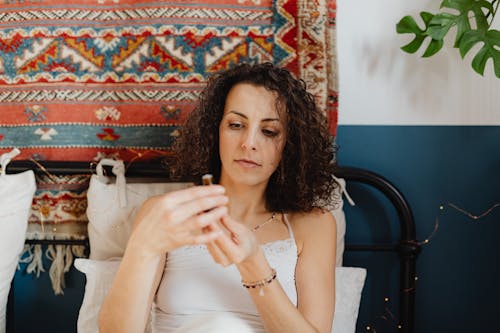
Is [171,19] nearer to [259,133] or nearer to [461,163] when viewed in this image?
[259,133]

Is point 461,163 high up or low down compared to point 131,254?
up

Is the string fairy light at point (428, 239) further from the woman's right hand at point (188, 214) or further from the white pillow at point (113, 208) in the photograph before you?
the woman's right hand at point (188, 214)

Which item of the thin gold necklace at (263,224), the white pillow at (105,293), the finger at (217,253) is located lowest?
the white pillow at (105,293)

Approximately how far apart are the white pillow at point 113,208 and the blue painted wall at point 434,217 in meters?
0.61

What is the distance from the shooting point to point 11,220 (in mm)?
1718

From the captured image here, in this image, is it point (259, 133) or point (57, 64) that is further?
point (57, 64)

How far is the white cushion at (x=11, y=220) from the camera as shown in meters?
1.71

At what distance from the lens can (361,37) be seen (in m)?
1.81

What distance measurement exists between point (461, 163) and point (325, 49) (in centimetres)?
57

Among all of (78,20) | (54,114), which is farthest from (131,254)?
(78,20)

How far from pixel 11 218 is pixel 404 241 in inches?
46.8

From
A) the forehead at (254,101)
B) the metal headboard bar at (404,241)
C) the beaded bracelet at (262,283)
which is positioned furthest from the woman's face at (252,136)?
the metal headboard bar at (404,241)

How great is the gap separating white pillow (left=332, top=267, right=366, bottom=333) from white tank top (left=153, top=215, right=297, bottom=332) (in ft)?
0.88

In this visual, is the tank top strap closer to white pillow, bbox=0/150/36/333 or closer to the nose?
the nose
